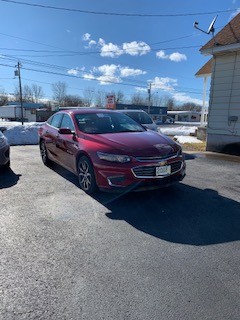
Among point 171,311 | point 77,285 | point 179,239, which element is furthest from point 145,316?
point 179,239

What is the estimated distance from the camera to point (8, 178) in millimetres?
6531

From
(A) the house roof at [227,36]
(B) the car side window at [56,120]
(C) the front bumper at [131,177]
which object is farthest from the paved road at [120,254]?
(A) the house roof at [227,36]

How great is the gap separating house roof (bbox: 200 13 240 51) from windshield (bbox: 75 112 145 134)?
612cm

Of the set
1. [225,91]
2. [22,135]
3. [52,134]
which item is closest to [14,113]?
[22,135]

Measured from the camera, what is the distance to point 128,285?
8.74ft

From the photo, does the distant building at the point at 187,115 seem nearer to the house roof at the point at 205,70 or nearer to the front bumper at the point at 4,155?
the house roof at the point at 205,70

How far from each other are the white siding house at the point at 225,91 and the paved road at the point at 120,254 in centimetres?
562

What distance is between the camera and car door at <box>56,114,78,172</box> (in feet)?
18.7

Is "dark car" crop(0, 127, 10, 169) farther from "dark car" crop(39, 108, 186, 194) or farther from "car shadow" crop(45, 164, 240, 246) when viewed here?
"car shadow" crop(45, 164, 240, 246)

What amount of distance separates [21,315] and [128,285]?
96cm

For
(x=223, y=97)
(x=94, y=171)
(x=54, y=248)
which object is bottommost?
(x=54, y=248)

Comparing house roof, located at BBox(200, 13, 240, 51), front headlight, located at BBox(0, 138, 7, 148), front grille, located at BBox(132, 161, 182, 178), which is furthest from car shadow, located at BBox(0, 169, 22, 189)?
house roof, located at BBox(200, 13, 240, 51)

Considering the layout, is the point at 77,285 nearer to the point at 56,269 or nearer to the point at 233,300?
the point at 56,269

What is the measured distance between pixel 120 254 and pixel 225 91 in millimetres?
9296
